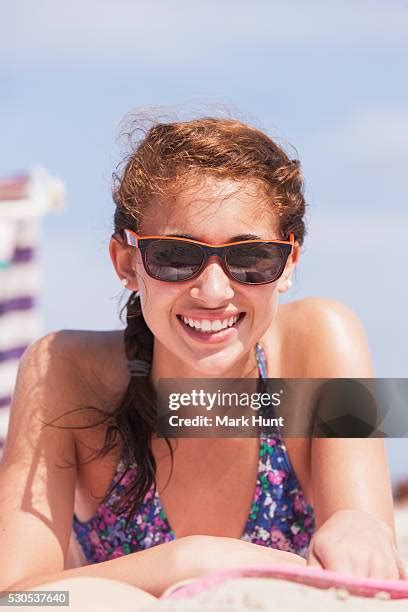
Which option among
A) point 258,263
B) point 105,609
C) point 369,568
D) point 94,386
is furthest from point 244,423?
point 105,609

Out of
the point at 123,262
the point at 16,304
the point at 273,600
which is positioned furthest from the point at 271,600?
the point at 16,304

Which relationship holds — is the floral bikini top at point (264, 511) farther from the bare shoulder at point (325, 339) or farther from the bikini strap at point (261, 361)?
the bare shoulder at point (325, 339)

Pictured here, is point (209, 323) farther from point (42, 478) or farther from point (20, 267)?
point (20, 267)

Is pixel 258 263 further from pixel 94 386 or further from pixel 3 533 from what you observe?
pixel 3 533

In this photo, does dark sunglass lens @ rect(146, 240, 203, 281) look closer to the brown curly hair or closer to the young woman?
the young woman

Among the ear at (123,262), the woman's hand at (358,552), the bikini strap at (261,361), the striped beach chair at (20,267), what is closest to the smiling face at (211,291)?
the ear at (123,262)

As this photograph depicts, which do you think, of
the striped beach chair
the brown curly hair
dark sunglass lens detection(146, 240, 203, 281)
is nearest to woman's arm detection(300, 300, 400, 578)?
the brown curly hair

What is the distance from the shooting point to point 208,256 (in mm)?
2207

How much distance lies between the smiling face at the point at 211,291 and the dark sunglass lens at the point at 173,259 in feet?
0.08

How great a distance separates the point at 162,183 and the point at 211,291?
34cm

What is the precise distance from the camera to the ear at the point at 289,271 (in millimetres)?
2406

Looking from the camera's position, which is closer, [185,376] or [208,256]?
[208,256]

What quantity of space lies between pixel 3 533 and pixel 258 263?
39.3 inches

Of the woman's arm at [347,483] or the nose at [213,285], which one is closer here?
the woman's arm at [347,483]
